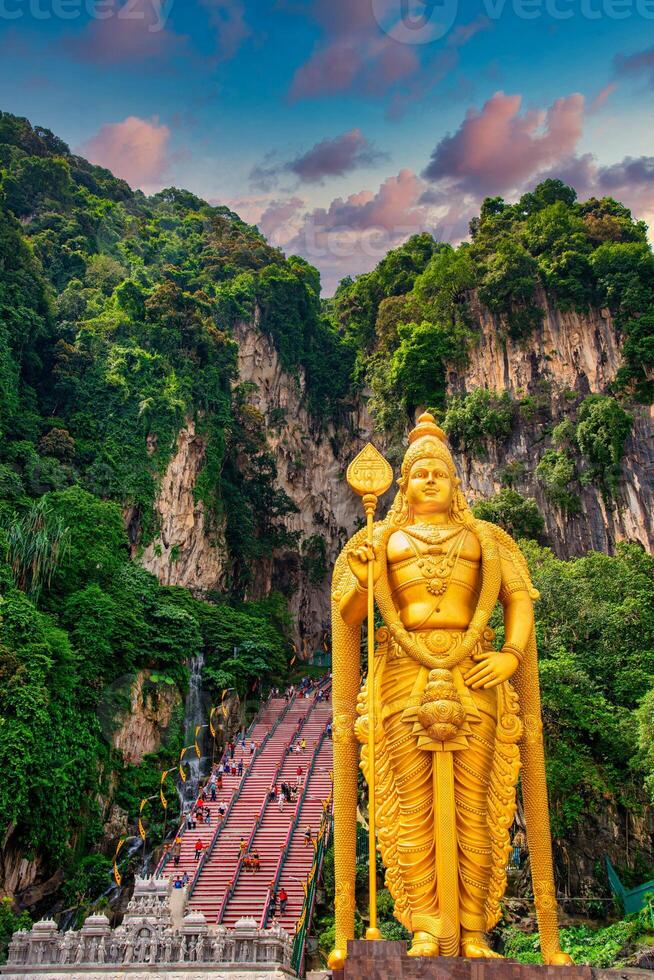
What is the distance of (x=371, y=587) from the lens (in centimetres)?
689

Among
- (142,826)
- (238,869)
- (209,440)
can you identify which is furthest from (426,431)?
(209,440)

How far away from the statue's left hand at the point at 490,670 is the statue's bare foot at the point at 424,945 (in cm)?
180

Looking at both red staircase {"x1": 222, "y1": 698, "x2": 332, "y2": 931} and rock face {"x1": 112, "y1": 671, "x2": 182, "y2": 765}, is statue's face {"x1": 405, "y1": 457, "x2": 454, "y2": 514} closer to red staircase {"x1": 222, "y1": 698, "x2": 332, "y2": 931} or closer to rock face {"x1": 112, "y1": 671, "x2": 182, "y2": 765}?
red staircase {"x1": 222, "y1": 698, "x2": 332, "y2": 931}

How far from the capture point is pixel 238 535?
2658 cm

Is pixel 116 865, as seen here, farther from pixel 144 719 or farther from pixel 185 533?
pixel 185 533

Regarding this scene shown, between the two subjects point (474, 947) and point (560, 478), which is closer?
point (474, 947)

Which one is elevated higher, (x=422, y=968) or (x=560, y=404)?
(x=560, y=404)

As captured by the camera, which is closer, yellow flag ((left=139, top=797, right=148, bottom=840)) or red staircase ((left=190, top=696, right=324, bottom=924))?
red staircase ((left=190, top=696, right=324, bottom=924))

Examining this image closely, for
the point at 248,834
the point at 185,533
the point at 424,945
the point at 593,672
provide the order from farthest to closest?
1. the point at 185,533
2. the point at 593,672
3. the point at 248,834
4. the point at 424,945

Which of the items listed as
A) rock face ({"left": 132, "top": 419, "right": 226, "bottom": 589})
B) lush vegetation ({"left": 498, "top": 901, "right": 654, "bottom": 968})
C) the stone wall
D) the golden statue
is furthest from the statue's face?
rock face ({"left": 132, "top": 419, "right": 226, "bottom": 589})

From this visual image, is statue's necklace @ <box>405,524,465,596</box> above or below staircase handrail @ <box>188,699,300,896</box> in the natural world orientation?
above

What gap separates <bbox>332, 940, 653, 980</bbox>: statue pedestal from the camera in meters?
5.42

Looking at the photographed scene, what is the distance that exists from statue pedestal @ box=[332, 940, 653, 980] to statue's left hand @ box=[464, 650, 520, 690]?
197 centimetres

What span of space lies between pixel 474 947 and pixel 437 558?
289 cm
